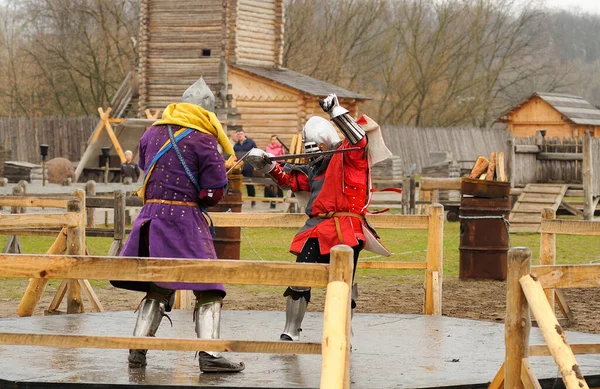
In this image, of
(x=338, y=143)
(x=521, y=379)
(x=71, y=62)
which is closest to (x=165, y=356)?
(x=338, y=143)

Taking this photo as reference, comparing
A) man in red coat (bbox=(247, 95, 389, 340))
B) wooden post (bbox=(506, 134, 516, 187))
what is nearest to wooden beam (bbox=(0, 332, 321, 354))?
man in red coat (bbox=(247, 95, 389, 340))

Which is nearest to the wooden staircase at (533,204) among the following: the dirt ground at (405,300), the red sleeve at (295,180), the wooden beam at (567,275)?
the dirt ground at (405,300)

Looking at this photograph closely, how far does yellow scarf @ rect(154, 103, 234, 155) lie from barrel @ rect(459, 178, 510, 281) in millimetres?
6029

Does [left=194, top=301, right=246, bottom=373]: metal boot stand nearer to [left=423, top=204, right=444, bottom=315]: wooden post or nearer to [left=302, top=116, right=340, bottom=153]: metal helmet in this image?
[left=302, top=116, right=340, bottom=153]: metal helmet

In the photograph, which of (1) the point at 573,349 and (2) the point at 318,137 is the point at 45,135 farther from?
(1) the point at 573,349

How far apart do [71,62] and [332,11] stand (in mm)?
12890

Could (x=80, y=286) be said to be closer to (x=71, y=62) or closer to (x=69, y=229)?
(x=69, y=229)

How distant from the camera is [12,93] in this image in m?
40.4

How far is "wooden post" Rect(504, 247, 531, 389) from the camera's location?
446 cm

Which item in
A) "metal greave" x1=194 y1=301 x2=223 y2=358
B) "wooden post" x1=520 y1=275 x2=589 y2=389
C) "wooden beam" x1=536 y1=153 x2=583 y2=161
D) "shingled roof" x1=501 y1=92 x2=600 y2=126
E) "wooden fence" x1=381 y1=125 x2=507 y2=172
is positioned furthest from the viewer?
"wooden fence" x1=381 y1=125 x2=507 y2=172

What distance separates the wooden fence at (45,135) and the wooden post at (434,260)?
89.7ft

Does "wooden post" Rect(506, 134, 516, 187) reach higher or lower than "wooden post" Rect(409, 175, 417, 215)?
higher

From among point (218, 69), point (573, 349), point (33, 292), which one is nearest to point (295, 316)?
point (33, 292)

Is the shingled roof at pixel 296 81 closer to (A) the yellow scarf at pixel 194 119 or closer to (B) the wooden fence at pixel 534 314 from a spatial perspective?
(A) the yellow scarf at pixel 194 119
